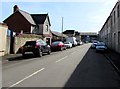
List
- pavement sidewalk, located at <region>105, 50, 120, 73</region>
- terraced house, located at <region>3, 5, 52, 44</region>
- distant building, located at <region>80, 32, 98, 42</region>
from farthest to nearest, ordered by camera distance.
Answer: distant building, located at <region>80, 32, 98, 42</region> < terraced house, located at <region>3, 5, 52, 44</region> < pavement sidewalk, located at <region>105, 50, 120, 73</region>

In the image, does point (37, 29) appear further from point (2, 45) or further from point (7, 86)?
point (7, 86)

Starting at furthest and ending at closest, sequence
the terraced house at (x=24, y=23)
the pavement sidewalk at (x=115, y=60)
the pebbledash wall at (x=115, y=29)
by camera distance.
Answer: the terraced house at (x=24, y=23)
the pebbledash wall at (x=115, y=29)
the pavement sidewalk at (x=115, y=60)

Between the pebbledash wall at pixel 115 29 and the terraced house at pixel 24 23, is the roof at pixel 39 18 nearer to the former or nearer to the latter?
the terraced house at pixel 24 23

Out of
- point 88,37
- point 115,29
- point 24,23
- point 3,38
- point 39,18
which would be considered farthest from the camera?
point 88,37

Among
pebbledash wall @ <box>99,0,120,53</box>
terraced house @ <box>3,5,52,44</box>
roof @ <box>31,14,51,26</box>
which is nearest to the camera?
pebbledash wall @ <box>99,0,120,53</box>

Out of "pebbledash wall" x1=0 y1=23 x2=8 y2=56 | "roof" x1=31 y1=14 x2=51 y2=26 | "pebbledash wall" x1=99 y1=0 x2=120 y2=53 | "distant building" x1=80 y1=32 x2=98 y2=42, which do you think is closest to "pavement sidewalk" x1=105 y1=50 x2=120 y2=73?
"pebbledash wall" x1=99 y1=0 x2=120 y2=53

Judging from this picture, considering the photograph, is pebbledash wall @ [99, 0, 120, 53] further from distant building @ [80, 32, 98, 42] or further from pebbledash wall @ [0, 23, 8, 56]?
distant building @ [80, 32, 98, 42]

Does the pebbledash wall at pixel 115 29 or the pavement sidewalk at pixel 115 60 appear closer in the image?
the pavement sidewalk at pixel 115 60

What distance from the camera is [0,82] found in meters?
9.55

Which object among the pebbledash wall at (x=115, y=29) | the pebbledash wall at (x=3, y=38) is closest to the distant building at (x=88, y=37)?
the pebbledash wall at (x=115, y=29)

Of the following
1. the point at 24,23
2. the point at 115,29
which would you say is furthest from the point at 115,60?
the point at 24,23

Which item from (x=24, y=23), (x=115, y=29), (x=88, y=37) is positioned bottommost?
(x=115, y=29)

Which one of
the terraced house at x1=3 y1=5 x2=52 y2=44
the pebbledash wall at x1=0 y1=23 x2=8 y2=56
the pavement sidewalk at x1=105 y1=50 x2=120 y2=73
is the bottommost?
the pavement sidewalk at x1=105 y1=50 x2=120 y2=73

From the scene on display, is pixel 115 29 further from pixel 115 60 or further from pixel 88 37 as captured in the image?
pixel 88 37
